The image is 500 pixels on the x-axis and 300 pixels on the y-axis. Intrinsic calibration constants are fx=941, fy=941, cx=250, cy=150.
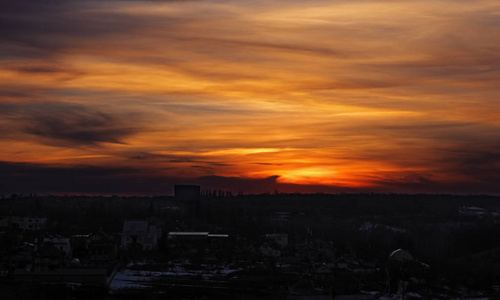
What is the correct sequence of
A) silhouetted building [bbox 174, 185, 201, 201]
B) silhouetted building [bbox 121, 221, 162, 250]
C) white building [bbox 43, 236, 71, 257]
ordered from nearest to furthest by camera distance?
white building [bbox 43, 236, 71, 257] → silhouetted building [bbox 121, 221, 162, 250] → silhouetted building [bbox 174, 185, 201, 201]

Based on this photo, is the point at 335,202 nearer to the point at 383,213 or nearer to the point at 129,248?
the point at 383,213

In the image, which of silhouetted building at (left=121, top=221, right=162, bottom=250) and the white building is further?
silhouetted building at (left=121, top=221, right=162, bottom=250)

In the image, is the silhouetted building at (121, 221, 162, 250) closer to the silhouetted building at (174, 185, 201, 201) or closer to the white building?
the white building

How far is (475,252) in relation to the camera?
297 feet

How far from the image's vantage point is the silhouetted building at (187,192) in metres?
127

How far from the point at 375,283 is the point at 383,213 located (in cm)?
9586

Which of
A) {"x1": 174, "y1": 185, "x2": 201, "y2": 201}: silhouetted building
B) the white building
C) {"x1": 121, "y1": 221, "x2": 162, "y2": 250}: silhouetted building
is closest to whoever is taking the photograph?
the white building

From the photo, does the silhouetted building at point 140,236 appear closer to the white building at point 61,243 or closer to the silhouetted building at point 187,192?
the white building at point 61,243

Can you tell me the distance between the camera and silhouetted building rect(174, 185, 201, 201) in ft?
418

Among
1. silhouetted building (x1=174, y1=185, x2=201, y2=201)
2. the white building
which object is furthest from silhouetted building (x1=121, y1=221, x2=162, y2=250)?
silhouetted building (x1=174, y1=185, x2=201, y2=201)

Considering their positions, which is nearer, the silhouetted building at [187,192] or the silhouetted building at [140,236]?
the silhouetted building at [140,236]

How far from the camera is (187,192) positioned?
128 meters

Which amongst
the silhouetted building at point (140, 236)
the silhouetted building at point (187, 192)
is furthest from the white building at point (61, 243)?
the silhouetted building at point (187, 192)

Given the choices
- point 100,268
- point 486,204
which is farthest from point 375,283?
point 486,204
